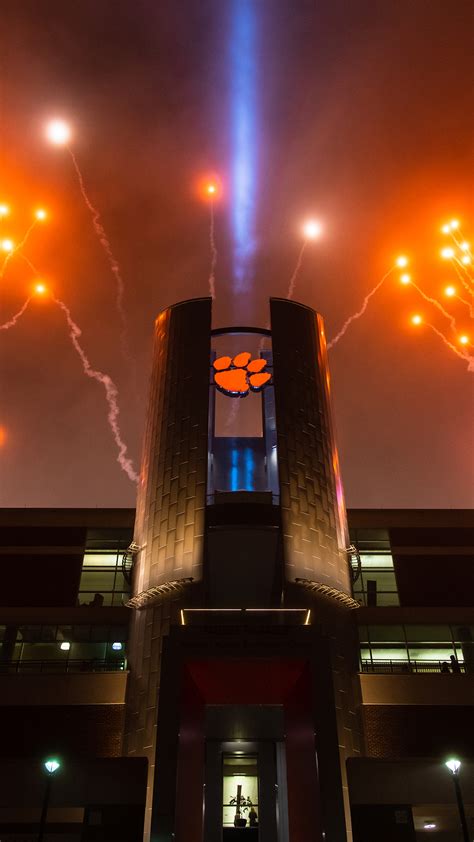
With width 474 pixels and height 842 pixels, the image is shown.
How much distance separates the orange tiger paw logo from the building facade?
0.12 m

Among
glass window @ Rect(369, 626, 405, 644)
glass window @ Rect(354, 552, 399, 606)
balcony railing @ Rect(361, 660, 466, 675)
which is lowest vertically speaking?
balcony railing @ Rect(361, 660, 466, 675)

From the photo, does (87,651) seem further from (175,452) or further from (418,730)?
(418,730)

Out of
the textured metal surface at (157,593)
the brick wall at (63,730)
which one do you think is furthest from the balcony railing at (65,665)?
the textured metal surface at (157,593)

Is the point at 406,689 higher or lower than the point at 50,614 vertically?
lower

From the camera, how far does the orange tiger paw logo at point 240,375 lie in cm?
3778

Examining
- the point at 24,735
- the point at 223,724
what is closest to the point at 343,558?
the point at 223,724

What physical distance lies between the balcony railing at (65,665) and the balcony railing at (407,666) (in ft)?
42.8

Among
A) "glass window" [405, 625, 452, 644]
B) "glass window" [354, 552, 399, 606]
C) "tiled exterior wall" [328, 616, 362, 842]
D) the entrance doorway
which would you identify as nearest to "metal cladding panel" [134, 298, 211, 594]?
"tiled exterior wall" [328, 616, 362, 842]

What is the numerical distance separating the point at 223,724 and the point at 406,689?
9295mm

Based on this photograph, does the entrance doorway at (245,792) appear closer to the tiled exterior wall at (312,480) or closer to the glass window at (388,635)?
the tiled exterior wall at (312,480)

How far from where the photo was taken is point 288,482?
32156mm

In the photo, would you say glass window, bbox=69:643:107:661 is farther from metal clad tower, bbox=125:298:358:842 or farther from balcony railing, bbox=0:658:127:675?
metal clad tower, bbox=125:298:358:842

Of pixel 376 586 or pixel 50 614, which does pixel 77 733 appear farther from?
pixel 376 586

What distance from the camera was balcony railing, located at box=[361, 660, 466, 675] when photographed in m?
33.1
